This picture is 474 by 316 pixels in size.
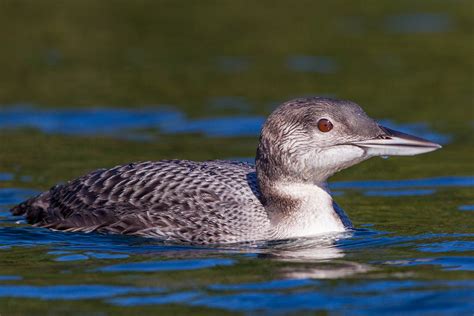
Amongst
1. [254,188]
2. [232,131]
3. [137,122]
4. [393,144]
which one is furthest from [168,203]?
[137,122]

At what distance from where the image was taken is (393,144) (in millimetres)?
9180

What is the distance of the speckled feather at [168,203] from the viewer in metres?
9.70

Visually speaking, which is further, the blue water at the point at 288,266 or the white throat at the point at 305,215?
the white throat at the point at 305,215

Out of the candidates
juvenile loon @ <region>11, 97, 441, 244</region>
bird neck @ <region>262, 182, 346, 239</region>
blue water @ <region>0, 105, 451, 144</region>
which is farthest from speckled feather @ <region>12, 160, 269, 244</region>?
blue water @ <region>0, 105, 451, 144</region>

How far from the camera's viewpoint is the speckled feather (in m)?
9.70

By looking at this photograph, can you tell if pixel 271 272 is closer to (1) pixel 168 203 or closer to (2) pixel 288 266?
(2) pixel 288 266

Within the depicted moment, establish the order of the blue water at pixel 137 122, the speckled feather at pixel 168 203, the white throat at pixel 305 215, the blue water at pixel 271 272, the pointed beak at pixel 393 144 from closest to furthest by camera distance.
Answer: the blue water at pixel 271 272
the pointed beak at pixel 393 144
the white throat at pixel 305 215
the speckled feather at pixel 168 203
the blue water at pixel 137 122

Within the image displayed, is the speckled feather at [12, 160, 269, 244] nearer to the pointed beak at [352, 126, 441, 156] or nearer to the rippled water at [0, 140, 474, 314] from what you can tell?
the rippled water at [0, 140, 474, 314]

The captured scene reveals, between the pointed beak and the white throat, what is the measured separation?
0.61 meters

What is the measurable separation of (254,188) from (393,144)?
4.83 feet

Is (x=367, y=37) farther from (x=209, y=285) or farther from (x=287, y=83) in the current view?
(x=209, y=285)

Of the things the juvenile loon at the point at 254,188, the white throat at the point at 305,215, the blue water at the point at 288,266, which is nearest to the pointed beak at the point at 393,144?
the juvenile loon at the point at 254,188

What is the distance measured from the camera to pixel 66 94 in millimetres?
17000

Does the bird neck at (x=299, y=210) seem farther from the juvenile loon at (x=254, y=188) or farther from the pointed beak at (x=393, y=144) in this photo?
the pointed beak at (x=393, y=144)
